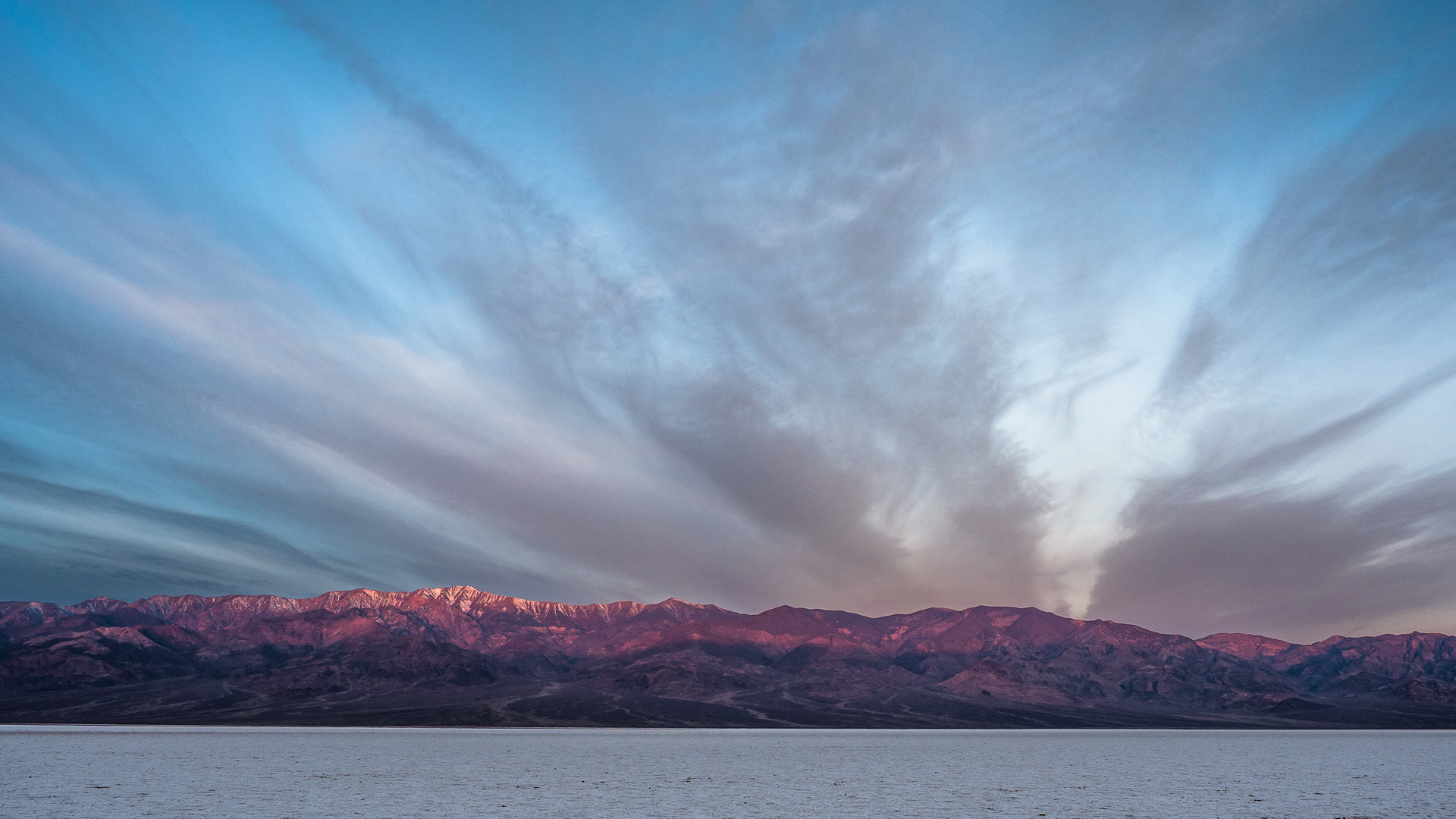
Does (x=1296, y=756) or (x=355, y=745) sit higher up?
(x=1296, y=756)

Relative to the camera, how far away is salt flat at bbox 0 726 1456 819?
145 ft

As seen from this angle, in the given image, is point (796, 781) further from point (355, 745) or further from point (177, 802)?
point (355, 745)

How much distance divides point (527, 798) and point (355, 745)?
84657 millimetres

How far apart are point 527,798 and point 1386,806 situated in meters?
48.4

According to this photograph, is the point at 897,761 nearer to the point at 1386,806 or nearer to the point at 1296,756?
the point at 1386,806

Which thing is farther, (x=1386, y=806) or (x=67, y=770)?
(x=67, y=770)

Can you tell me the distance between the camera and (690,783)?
60.4 metres

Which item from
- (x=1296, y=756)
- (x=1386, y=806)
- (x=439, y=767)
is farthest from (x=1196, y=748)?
(x=439, y=767)

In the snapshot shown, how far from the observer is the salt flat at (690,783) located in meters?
44.1

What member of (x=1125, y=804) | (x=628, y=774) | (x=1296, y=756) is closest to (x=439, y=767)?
(x=628, y=774)

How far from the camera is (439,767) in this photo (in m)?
74.8

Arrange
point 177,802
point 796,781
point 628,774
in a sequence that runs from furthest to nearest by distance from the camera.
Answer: point 628,774
point 796,781
point 177,802

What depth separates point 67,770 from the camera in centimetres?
6675

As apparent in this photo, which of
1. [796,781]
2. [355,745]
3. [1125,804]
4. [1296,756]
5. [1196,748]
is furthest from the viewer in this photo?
[1196,748]
